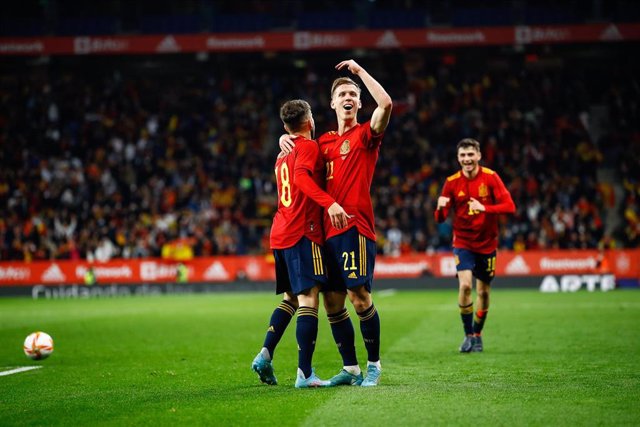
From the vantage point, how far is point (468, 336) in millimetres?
11625

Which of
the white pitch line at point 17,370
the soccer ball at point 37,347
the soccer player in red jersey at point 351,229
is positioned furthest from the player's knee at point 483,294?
the white pitch line at point 17,370

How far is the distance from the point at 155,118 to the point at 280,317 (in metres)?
30.6

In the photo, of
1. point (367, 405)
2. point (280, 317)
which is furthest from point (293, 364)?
point (367, 405)

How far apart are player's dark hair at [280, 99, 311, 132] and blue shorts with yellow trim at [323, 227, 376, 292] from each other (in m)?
1.09

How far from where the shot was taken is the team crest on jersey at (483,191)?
470 inches

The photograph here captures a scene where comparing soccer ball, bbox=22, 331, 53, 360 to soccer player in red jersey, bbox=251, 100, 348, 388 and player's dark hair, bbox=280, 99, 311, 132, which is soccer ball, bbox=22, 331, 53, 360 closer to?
soccer player in red jersey, bbox=251, 100, 348, 388

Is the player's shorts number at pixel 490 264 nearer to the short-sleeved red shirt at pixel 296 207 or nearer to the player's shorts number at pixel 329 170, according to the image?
the short-sleeved red shirt at pixel 296 207

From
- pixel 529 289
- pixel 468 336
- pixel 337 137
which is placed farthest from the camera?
pixel 529 289

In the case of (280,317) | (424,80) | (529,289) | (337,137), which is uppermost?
(424,80)

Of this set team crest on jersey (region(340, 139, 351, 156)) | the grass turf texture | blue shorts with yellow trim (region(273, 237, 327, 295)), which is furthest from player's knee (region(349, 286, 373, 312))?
team crest on jersey (region(340, 139, 351, 156))

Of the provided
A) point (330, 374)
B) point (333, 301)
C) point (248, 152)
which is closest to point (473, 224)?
point (330, 374)

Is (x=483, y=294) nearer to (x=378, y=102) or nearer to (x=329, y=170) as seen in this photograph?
(x=329, y=170)

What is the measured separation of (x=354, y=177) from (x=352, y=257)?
71 centimetres

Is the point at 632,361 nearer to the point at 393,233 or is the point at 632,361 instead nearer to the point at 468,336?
the point at 468,336
